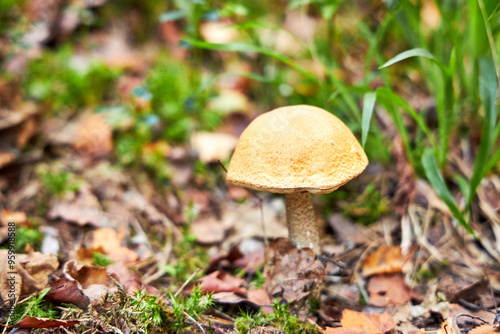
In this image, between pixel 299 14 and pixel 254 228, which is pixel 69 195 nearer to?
pixel 254 228

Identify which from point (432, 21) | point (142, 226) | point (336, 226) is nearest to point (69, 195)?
point (142, 226)

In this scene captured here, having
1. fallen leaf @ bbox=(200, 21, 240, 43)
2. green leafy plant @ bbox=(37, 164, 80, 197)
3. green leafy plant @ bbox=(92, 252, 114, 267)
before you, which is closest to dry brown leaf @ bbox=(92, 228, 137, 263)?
green leafy plant @ bbox=(92, 252, 114, 267)

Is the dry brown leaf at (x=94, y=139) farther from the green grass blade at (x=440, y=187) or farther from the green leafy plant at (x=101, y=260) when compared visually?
the green grass blade at (x=440, y=187)

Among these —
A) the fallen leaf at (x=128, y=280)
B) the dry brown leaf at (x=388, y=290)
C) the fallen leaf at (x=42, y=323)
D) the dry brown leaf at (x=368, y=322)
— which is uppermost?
the fallen leaf at (x=42, y=323)

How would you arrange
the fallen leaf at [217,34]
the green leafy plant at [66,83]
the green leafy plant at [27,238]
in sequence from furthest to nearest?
the fallen leaf at [217,34], the green leafy plant at [66,83], the green leafy plant at [27,238]

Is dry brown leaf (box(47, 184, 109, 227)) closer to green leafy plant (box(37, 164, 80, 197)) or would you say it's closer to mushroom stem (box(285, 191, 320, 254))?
green leafy plant (box(37, 164, 80, 197))

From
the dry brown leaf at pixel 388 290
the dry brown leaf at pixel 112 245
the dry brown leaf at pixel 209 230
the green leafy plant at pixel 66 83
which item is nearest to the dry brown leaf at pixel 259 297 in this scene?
the dry brown leaf at pixel 388 290

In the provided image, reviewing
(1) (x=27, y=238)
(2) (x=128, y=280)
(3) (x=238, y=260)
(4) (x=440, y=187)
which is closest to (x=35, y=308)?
(2) (x=128, y=280)
